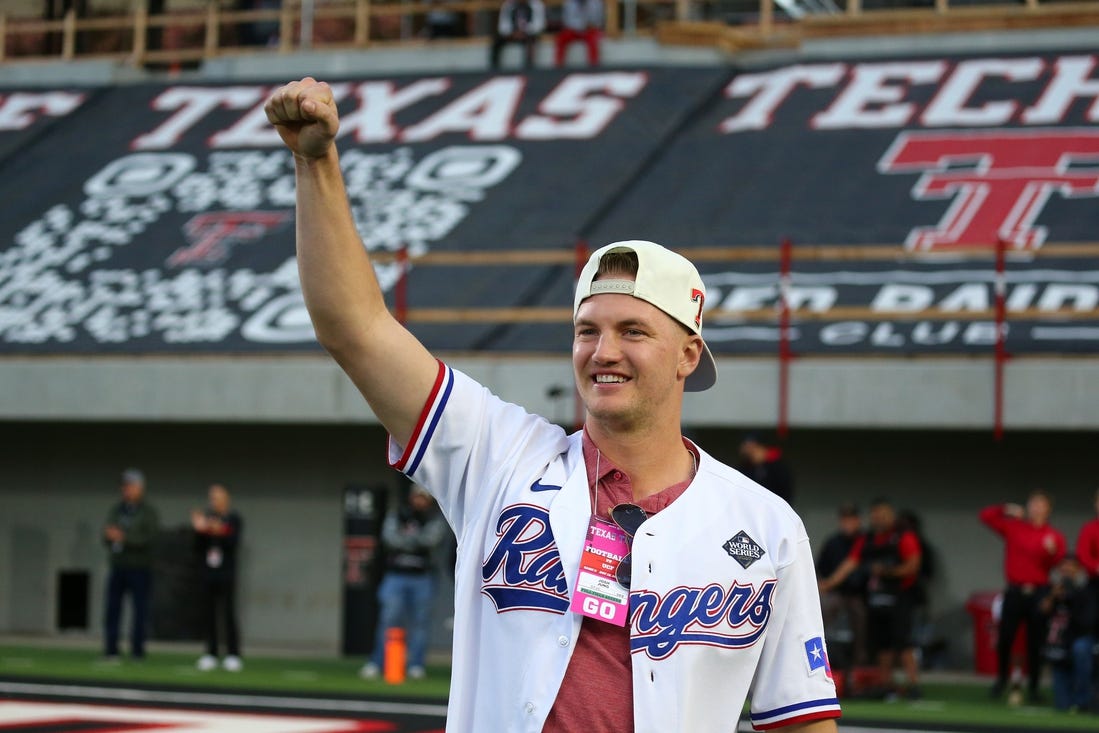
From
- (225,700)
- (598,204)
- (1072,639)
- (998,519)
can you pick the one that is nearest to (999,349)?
(998,519)

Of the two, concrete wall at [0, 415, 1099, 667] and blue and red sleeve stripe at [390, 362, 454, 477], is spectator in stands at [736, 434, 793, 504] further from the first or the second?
blue and red sleeve stripe at [390, 362, 454, 477]

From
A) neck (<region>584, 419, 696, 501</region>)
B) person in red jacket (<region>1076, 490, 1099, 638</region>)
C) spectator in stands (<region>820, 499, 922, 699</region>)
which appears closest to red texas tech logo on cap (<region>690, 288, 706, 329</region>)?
neck (<region>584, 419, 696, 501</region>)

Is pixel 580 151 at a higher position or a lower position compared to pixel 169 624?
higher

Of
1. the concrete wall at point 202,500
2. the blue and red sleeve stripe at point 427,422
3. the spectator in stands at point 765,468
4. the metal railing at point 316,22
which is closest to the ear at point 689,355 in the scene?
the blue and red sleeve stripe at point 427,422

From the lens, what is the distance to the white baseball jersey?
3.59 meters

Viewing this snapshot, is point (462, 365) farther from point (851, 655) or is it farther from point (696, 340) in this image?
point (696, 340)

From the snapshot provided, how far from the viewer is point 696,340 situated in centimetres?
386

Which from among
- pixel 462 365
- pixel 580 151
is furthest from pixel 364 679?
pixel 580 151

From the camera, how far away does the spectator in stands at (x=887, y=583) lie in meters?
16.3

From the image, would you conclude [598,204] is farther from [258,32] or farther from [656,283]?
[656,283]

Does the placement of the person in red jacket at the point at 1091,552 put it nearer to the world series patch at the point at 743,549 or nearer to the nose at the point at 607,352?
the world series patch at the point at 743,549

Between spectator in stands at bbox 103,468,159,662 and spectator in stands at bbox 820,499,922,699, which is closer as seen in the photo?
spectator in stands at bbox 820,499,922,699

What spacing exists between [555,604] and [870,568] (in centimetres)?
1338

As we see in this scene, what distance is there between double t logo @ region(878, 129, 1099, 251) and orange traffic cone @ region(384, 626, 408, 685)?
6.84 metres
